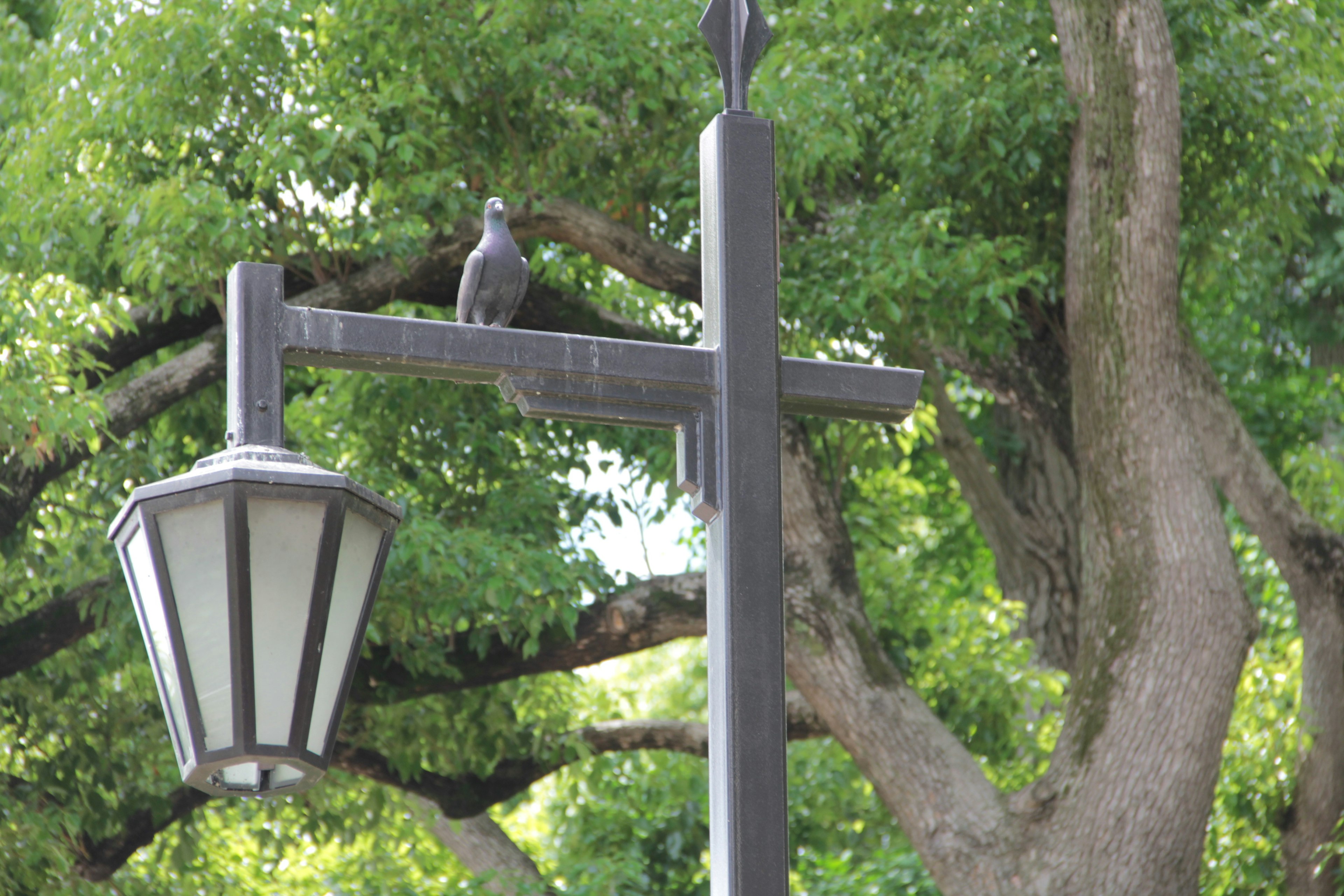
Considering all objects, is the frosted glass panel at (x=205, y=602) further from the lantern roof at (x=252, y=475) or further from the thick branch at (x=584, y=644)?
the thick branch at (x=584, y=644)

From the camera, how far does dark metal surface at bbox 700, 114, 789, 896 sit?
244 centimetres

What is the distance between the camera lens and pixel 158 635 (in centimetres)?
229

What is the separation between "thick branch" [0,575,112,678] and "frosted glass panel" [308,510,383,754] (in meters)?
6.11

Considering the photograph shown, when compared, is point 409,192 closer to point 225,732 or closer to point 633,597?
point 633,597

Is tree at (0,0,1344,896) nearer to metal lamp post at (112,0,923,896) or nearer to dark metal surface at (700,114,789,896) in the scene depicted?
metal lamp post at (112,0,923,896)

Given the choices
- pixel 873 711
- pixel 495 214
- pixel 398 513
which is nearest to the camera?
pixel 398 513

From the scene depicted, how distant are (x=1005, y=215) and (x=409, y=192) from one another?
3350 mm

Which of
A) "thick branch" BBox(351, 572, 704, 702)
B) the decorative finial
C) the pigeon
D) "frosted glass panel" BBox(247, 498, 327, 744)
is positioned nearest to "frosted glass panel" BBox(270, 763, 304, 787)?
"frosted glass panel" BBox(247, 498, 327, 744)

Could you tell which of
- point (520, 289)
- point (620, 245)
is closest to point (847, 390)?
point (520, 289)

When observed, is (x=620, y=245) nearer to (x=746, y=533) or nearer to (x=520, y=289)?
(x=520, y=289)

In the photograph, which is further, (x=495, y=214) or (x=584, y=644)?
(x=584, y=644)

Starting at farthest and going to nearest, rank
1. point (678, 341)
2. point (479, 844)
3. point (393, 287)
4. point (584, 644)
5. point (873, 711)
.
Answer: point (479, 844)
point (678, 341)
point (584, 644)
point (393, 287)
point (873, 711)

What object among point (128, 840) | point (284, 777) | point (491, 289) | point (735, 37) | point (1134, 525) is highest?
point (1134, 525)

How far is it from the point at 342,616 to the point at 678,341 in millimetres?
6714
